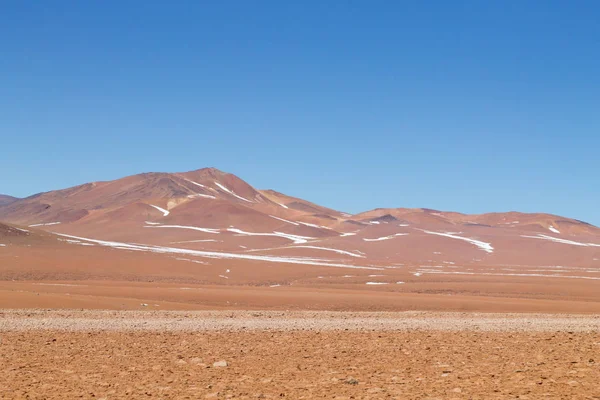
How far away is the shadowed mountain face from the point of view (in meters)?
92.8

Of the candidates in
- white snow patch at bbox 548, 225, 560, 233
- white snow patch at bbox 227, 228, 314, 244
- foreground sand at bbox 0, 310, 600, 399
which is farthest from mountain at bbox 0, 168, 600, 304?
foreground sand at bbox 0, 310, 600, 399

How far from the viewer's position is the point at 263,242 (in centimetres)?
10588

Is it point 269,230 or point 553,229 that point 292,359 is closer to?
point 269,230

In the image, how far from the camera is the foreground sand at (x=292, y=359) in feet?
29.8

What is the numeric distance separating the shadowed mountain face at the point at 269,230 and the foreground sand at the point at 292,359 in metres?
47.0

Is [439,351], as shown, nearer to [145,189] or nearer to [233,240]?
[233,240]

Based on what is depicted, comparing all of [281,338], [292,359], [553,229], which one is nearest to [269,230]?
[553,229]

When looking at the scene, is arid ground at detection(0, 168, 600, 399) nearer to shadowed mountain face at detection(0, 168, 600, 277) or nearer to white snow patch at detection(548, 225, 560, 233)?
shadowed mountain face at detection(0, 168, 600, 277)

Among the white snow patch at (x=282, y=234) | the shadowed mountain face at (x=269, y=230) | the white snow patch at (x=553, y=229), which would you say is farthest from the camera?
the white snow patch at (x=553, y=229)

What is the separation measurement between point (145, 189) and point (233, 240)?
7524cm

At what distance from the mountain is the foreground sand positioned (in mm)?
26087

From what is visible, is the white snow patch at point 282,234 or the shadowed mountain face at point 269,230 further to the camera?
the white snow patch at point 282,234

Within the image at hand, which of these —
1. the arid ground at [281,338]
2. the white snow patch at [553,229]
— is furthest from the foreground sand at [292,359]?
the white snow patch at [553,229]

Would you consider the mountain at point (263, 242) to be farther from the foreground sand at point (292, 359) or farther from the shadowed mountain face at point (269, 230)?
the foreground sand at point (292, 359)
